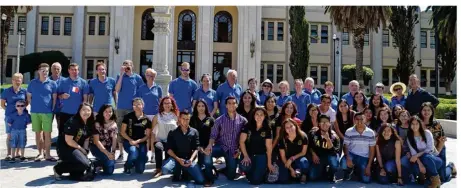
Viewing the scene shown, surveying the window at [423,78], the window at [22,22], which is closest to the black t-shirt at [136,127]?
the window at [22,22]

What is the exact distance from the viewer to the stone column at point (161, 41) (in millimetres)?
13539

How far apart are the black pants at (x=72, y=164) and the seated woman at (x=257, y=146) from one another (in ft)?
8.22


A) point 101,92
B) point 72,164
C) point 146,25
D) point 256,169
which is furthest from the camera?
point 146,25

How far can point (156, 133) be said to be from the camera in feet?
24.3

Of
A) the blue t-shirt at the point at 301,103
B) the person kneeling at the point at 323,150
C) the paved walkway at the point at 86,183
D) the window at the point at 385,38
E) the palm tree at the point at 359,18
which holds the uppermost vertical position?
the window at the point at 385,38

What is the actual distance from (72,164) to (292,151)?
352 cm

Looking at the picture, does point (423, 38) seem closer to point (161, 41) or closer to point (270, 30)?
point (270, 30)

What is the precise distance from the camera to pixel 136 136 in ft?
24.3

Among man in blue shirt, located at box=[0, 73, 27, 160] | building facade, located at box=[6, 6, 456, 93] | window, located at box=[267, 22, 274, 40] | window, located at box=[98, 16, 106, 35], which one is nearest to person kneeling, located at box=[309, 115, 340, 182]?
man in blue shirt, located at box=[0, 73, 27, 160]

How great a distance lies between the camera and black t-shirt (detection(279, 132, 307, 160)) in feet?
22.3

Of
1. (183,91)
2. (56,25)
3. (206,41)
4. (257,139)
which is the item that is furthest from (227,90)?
(56,25)

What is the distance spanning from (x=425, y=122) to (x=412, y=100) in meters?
1.67

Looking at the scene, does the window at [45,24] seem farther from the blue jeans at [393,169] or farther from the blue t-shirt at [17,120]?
the blue jeans at [393,169]

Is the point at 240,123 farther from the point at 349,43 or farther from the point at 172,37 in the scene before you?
the point at 349,43
